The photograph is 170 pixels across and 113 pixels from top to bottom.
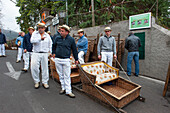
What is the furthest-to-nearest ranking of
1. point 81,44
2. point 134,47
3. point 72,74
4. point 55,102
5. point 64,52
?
point 134,47, point 81,44, point 72,74, point 64,52, point 55,102

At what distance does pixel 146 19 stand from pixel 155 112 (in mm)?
4365

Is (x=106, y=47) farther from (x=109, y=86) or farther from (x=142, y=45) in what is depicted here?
(x=142, y=45)

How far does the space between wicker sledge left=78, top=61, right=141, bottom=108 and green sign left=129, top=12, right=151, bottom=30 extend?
3126mm

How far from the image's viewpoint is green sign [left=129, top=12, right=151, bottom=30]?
5.71 meters

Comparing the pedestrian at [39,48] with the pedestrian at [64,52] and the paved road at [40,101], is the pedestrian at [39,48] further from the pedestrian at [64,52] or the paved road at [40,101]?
the pedestrian at [64,52]

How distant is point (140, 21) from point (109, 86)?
12.5ft

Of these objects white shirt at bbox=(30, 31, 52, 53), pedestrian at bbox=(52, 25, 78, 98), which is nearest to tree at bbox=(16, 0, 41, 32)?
white shirt at bbox=(30, 31, 52, 53)

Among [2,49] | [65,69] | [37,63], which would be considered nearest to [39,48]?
[37,63]

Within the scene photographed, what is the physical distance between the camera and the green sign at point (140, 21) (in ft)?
18.7

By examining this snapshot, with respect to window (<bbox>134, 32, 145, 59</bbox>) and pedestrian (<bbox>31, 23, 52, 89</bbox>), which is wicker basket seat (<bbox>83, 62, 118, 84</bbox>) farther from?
window (<bbox>134, 32, 145, 59</bbox>)

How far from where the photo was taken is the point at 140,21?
5988mm

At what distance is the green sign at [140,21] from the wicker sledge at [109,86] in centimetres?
313

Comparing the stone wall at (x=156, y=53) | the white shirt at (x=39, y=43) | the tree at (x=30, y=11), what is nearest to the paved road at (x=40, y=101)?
the white shirt at (x=39, y=43)

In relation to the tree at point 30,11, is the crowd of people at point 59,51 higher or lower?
lower
